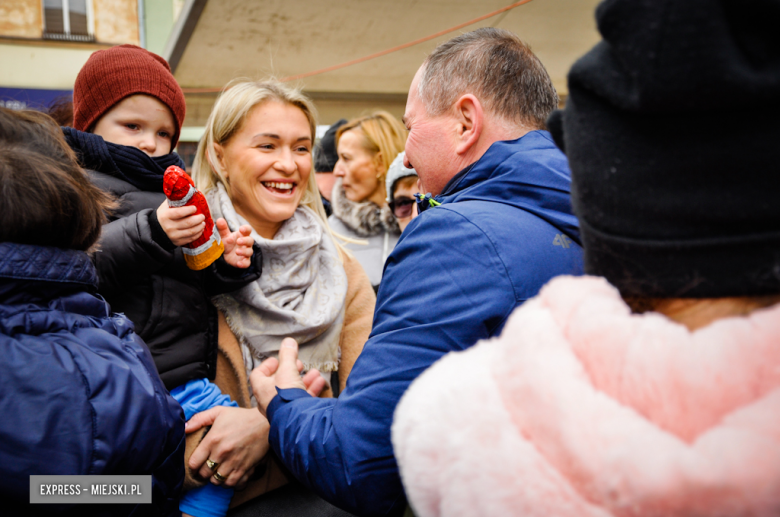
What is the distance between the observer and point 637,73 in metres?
0.57

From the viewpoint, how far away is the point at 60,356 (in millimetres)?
942

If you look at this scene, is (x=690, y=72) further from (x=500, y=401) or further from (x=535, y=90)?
(x=535, y=90)

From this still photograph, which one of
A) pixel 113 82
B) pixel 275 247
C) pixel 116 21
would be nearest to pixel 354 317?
pixel 275 247

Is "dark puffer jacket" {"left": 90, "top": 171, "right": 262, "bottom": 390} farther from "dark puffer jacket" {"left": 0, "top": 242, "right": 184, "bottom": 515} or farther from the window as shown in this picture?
the window

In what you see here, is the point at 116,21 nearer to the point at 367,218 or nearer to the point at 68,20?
the point at 68,20

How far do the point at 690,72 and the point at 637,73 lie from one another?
5 cm

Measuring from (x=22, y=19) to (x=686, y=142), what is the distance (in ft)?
39.8

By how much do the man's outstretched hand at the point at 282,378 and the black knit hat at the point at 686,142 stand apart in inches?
44.5

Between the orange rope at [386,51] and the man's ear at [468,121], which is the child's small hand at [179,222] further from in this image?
the orange rope at [386,51]

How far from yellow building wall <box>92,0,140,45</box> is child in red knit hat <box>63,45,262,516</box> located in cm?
964

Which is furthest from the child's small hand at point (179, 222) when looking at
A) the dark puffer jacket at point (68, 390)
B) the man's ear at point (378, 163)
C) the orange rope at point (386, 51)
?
the orange rope at point (386, 51)

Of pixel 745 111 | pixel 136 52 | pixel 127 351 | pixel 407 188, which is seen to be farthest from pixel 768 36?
pixel 407 188

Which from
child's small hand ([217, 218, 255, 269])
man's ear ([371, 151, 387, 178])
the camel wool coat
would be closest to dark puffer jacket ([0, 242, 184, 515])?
the camel wool coat

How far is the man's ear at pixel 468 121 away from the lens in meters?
1.46
